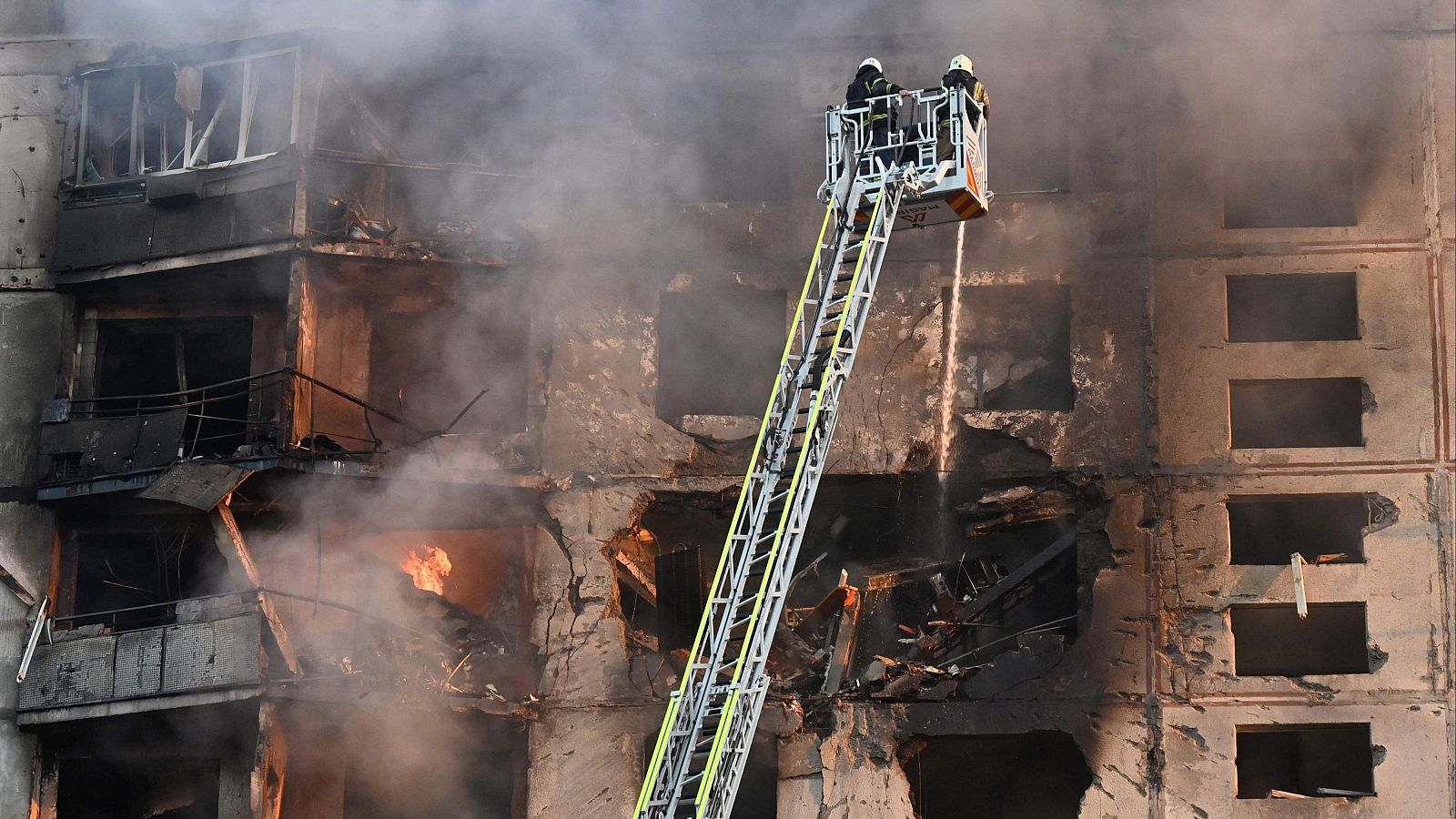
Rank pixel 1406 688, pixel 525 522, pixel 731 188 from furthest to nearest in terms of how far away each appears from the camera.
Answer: pixel 731 188 → pixel 525 522 → pixel 1406 688

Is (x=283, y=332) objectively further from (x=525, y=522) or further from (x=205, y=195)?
(x=525, y=522)

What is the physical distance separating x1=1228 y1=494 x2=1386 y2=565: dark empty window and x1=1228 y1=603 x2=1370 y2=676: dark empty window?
554mm

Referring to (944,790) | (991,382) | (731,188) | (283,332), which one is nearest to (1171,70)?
(991,382)

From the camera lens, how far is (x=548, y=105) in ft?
40.0

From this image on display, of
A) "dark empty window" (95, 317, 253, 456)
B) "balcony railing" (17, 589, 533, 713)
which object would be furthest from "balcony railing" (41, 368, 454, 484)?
"balcony railing" (17, 589, 533, 713)

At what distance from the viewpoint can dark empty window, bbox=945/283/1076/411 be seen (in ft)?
39.2

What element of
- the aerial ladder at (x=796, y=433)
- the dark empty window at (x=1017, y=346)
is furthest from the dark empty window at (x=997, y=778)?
the aerial ladder at (x=796, y=433)

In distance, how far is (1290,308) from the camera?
12281 millimetres

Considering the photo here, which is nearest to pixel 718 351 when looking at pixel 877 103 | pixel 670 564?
pixel 670 564

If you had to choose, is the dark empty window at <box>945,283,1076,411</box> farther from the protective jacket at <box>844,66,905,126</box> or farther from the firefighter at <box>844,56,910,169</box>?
the protective jacket at <box>844,66,905,126</box>

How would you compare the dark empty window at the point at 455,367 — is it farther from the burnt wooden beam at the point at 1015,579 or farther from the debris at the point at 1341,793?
the debris at the point at 1341,793

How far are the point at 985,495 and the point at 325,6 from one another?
24.9 feet

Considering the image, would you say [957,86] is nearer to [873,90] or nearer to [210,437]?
[873,90]

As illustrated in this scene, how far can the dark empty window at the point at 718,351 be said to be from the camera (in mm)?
12328
